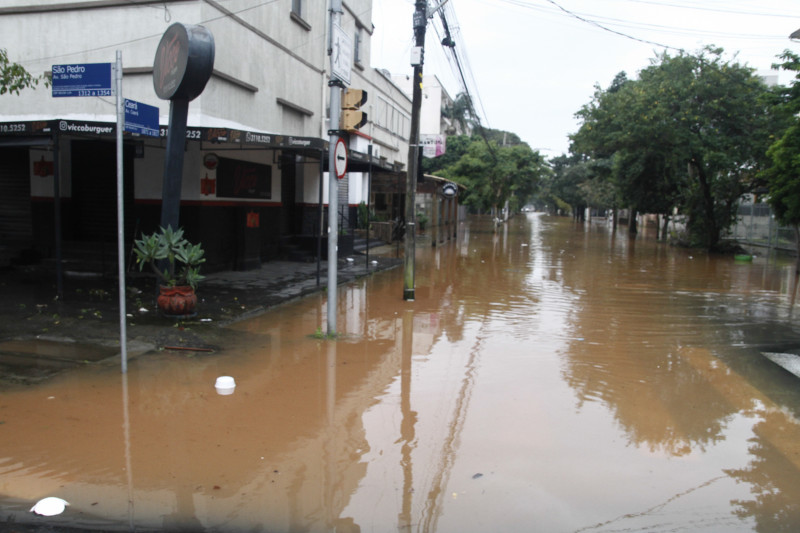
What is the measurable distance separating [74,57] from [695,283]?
52.9 ft

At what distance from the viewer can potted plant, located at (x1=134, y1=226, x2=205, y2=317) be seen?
8547mm

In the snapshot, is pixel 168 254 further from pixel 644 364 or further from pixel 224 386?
pixel 644 364

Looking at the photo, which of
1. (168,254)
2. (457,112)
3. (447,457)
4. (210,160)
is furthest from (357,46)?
(457,112)

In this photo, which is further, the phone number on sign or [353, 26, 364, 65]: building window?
[353, 26, 364, 65]: building window

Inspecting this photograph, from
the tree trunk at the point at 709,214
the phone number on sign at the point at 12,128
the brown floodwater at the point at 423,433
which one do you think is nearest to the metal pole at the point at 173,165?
the brown floodwater at the point at 423,433

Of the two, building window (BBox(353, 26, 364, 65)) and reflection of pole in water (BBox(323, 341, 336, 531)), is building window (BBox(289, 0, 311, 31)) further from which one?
reflection of pole in water (BBox(323, 341, 336, 531))

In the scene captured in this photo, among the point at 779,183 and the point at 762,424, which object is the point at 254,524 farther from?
the point at 779,183

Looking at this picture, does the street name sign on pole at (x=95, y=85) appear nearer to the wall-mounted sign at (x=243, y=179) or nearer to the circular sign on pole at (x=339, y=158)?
the circular sign on pole at (x=339, y=158)

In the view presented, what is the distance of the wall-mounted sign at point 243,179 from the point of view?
1346 cm

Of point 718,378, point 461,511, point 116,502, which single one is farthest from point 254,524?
point 718,378

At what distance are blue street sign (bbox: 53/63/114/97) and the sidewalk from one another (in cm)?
299

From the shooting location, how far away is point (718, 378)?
23.3 ft

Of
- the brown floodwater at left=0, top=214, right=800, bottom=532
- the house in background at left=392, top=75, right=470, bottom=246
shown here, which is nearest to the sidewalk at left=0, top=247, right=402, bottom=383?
the brown floodwater at left=0, top=214, right=800, bottom=532

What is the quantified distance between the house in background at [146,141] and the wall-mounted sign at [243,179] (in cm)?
3
